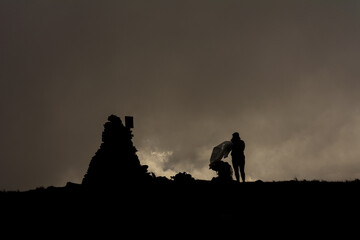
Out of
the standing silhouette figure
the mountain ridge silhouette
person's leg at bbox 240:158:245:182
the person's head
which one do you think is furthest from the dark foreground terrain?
the person's head

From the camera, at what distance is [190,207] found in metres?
14.5

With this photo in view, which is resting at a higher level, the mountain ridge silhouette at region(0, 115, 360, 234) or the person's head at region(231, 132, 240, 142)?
the person's head at region(231, 132, 240, 142)

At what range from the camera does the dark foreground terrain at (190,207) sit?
12.9 m

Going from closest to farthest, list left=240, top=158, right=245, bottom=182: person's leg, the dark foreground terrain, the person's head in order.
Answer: the dark foreground terrain < left=240, top=158, right=245, bottom=182: person's leg < the person's head

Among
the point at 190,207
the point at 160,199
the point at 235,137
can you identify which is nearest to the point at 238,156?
the point at 235,137

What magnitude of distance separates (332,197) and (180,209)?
714 cm

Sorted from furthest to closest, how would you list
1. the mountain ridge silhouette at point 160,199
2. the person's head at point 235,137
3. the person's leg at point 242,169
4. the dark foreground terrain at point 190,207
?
the person's head at point 235,137, the person's leg at point 242,169, the mountain ridge silhouette at point 160,199, the dark foreground terrain at point 190,207

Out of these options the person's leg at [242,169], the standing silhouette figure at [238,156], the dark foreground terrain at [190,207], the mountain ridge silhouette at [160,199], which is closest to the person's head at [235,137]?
the standing silhouette figure at [238,156]

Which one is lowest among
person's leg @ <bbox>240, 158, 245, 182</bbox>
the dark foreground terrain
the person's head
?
the dark foreground terrain

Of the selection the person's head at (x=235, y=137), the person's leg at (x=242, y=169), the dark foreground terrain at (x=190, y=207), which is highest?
the person's head at (x=235, y=137)

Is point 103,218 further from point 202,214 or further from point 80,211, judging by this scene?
point 202,214

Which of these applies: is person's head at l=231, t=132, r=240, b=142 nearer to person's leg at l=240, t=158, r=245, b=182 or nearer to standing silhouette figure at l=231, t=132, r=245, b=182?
standing silhouette figure at l=231, t=132, r=245, b=182

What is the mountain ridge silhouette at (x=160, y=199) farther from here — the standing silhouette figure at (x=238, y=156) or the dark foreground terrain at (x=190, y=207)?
the standing silhouette figure at (x=238, y=156)

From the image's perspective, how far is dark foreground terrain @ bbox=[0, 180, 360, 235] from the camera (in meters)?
12.9
